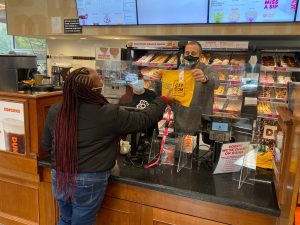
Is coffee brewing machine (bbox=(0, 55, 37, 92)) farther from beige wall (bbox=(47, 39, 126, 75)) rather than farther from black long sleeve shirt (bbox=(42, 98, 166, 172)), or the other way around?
beige wall (bbox=(47, 39, 126, 75))

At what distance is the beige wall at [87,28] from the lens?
3.07 meters

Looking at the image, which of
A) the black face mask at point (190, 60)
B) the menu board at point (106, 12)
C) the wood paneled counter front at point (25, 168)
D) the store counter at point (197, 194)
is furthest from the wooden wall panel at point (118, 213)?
the menu board at point (106, 12)

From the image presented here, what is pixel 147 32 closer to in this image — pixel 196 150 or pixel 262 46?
pixel 262 46

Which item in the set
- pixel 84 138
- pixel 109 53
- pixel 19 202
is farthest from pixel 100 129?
pixel 109 53

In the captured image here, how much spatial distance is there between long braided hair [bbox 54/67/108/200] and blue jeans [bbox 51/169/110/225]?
45 millimetres

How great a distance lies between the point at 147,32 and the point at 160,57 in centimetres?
39

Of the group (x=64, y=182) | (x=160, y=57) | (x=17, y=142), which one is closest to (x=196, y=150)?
(x=64, y=182)

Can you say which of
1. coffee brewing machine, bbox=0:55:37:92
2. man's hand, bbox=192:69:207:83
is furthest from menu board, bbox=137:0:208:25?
coffee brewing machine, bbox=0:55:37:92

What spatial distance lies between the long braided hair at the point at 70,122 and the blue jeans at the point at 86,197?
45 millimetres

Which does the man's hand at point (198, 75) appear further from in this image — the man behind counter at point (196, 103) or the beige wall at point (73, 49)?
the beige wall at point (73, 49)

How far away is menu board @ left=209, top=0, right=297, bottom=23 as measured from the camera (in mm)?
2861

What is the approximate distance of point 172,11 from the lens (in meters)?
3.31

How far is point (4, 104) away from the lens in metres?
2.04

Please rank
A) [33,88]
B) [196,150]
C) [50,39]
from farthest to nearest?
[50,39]
[33,88]
[196,150]
